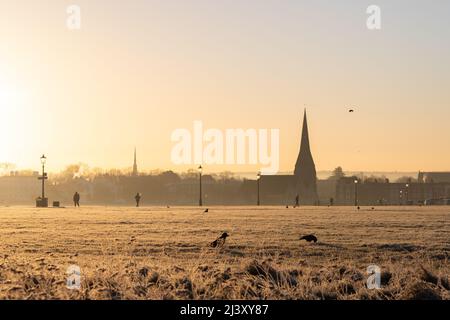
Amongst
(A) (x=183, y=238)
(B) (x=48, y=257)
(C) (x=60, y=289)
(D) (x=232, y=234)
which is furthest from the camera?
(D) (x=232, y=234)

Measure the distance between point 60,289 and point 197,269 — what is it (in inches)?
147

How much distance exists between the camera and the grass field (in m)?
13.0

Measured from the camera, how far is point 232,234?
3050 cm

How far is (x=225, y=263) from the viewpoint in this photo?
1844cm

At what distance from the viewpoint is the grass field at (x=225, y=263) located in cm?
1300

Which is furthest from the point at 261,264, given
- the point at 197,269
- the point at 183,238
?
the point at 183,238

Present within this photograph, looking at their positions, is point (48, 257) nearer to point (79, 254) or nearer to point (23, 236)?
point (79, 254)

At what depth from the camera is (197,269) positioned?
51.9ft
